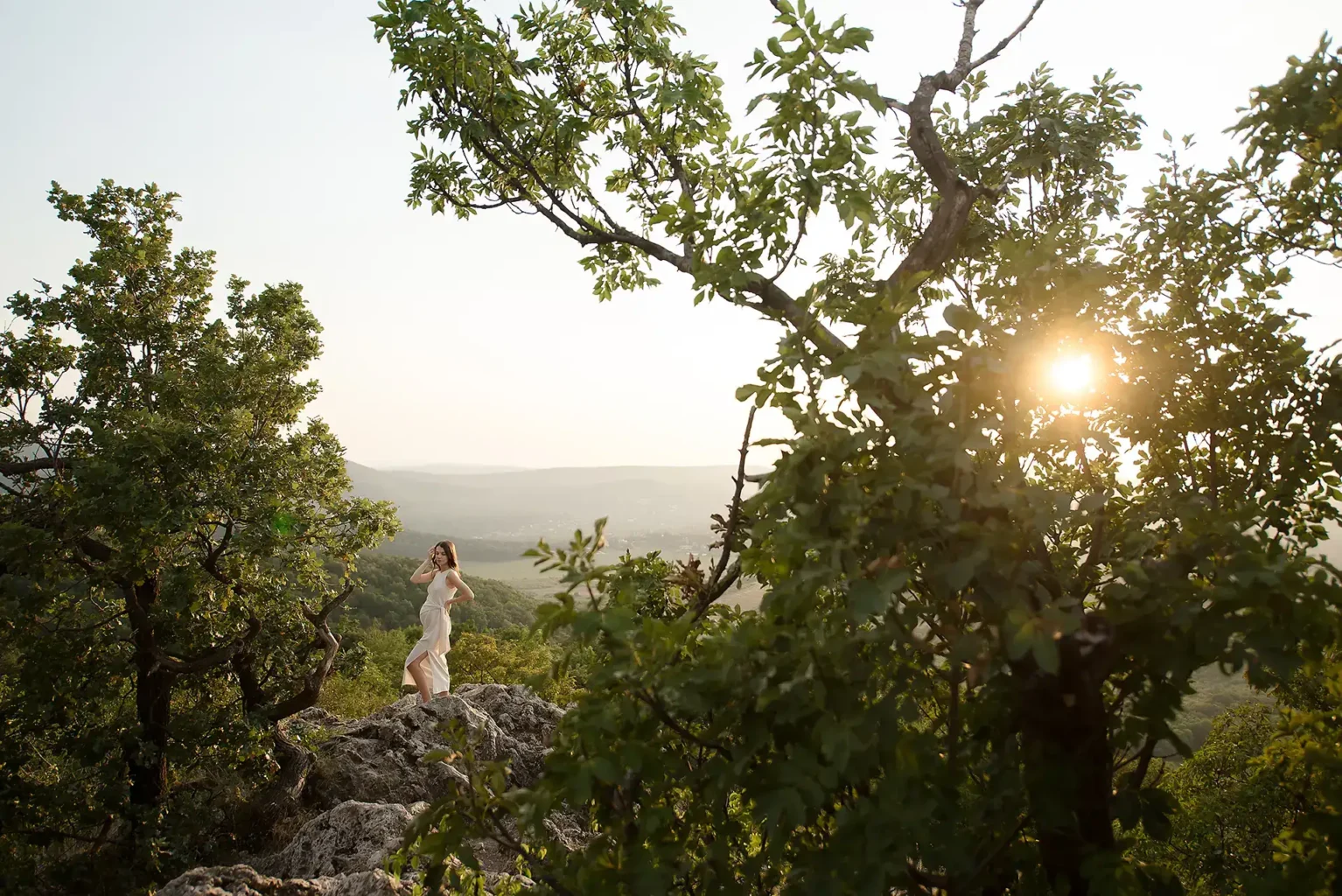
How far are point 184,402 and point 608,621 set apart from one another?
30.0 feet

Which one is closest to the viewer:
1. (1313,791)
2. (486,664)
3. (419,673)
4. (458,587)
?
(1313,791)

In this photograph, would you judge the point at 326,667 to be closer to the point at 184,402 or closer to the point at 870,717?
the point at 184,402

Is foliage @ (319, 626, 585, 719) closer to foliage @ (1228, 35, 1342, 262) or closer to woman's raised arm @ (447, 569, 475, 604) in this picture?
woman's raised arm @ (447, 569, 475, 604)

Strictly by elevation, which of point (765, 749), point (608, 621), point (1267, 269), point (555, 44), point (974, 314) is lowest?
point (765, 749)

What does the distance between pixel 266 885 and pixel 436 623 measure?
6942 mm

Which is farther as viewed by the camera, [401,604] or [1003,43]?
[401,604]

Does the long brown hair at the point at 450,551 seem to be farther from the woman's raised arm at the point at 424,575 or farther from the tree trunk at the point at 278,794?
the tree trunk at the point at 278,794

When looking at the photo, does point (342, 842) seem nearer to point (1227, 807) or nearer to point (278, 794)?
point (278, 794)

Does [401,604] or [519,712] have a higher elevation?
[519,712]

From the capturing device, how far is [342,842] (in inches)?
257

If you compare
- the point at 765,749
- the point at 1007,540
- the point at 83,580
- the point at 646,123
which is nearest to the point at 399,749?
the point at 83,580

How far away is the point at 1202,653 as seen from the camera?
6.84ft

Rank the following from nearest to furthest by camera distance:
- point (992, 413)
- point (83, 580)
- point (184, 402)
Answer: point (992, 413), point (83, 580), point (184, 402)

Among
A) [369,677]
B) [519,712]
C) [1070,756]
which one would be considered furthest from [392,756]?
[369,677]
